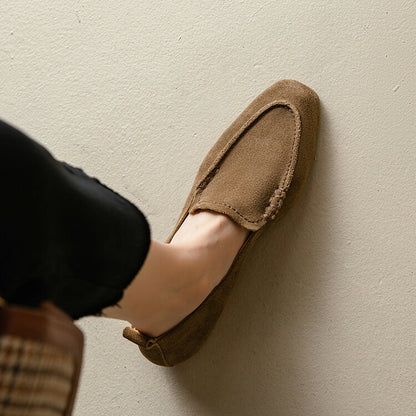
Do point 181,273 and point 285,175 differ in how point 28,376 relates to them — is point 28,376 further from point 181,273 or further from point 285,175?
point 285,175

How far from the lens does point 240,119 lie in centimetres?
101

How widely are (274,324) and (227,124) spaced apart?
38 centimetres

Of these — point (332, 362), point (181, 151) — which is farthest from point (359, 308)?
point (181, 151)

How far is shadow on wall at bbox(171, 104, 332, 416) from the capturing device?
3.16 feet

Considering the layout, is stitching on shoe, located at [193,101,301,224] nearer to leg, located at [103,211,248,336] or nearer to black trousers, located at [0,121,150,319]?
leg, located at [103,211,248,336]

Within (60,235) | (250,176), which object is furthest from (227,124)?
(60,235)

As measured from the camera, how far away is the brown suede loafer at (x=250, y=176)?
92 centimetres

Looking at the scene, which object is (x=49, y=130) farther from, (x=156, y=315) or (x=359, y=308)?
(x=359, y=308)

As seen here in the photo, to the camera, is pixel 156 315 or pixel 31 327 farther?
pixel 156 315

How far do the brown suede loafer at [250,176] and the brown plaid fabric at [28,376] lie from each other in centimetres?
43

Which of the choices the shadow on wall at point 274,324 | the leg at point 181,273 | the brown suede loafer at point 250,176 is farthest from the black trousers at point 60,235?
the shadow on wall at point 274,324

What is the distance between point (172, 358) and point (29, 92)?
0.62 m

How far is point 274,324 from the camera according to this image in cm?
98

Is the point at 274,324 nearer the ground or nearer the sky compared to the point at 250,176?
nearer the ground
